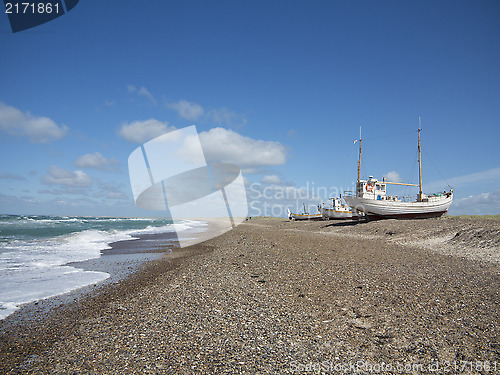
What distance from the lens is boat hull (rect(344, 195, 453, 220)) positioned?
4034cm

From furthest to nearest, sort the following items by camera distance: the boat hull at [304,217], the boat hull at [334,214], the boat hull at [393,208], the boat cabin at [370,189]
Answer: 1. the boat hull at [304,217]
2. the boat hull at [334,214]
3. the boat cabin at [370,189]
4. the boat hull at [393,208]

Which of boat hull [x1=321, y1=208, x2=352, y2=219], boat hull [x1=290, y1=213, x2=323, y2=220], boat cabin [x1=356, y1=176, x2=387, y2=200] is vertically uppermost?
boat cabin [x1=356, y1=176, x2=387, y2=200]

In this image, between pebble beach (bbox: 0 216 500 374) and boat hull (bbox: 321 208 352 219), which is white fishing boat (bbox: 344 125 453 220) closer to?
boat hull (bbox: 321 208 352 219)

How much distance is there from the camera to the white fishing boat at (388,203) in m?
40.5

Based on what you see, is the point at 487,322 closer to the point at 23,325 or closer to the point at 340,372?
the point at 340,372

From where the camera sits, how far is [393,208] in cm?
4047

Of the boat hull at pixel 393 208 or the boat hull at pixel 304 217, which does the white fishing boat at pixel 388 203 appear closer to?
the boat hull at pixel 393 208

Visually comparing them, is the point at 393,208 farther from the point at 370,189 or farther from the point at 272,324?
the point at 272,324

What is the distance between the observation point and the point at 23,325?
7496 mm

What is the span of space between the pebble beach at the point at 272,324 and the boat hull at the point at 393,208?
28.8 m

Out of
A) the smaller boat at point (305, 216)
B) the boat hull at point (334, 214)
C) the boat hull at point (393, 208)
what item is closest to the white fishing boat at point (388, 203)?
the boat hull at point (393, 208)

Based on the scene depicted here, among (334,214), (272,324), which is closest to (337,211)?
(334,214)

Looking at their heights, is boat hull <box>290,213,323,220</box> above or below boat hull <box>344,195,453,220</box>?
below

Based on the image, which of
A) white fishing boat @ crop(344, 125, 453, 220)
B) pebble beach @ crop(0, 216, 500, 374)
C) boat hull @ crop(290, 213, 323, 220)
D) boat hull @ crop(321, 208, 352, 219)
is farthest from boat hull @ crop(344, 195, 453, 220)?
boat hull @ crop(290, 213, 323, 220)
